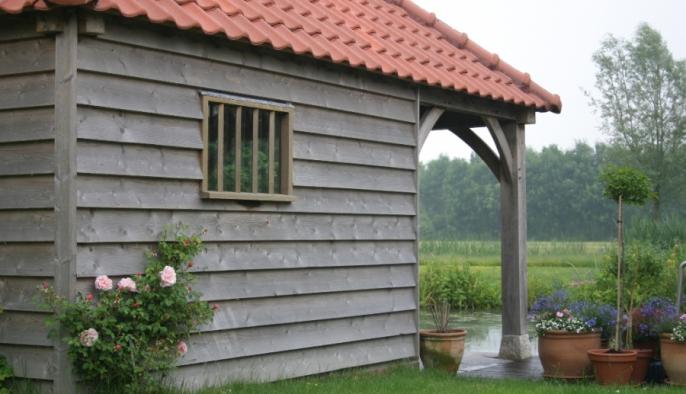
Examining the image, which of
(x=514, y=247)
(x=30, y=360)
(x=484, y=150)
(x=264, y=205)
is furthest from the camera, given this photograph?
(x=484, y=150)

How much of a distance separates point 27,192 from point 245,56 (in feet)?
7.29

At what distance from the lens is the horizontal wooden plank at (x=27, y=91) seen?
6.79 meters

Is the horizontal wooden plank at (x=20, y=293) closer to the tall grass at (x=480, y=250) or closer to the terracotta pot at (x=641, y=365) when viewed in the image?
the terracotta pot at (x=641, y=365)

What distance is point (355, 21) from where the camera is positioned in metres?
10.5

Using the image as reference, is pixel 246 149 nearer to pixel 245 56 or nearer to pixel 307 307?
pixel 245 56

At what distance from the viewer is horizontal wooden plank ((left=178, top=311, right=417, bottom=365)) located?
7723mm

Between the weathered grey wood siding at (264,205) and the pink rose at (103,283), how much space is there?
92mm

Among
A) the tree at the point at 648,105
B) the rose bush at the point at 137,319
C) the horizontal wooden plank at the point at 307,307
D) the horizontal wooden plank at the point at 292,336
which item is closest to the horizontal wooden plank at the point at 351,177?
the horizontal wooden plank at the point at 307,307

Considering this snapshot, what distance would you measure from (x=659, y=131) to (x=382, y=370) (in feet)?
122

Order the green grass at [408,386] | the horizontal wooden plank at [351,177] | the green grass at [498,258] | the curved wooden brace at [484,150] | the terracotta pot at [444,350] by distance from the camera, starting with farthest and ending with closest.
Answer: the green grass at [498,258] < the curved wooden brace at [484,150] < the terracotta pot at [444,350] < the horizontal wooden plank at [351,177] < the green grass at [408,386]

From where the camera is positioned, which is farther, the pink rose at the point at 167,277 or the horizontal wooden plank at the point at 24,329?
the pink rose at the point at 167,277

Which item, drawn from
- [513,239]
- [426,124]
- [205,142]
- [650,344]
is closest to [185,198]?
[205,142]

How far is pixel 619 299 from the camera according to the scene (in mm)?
9594

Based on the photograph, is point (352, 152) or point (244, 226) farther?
point (352, 152)
